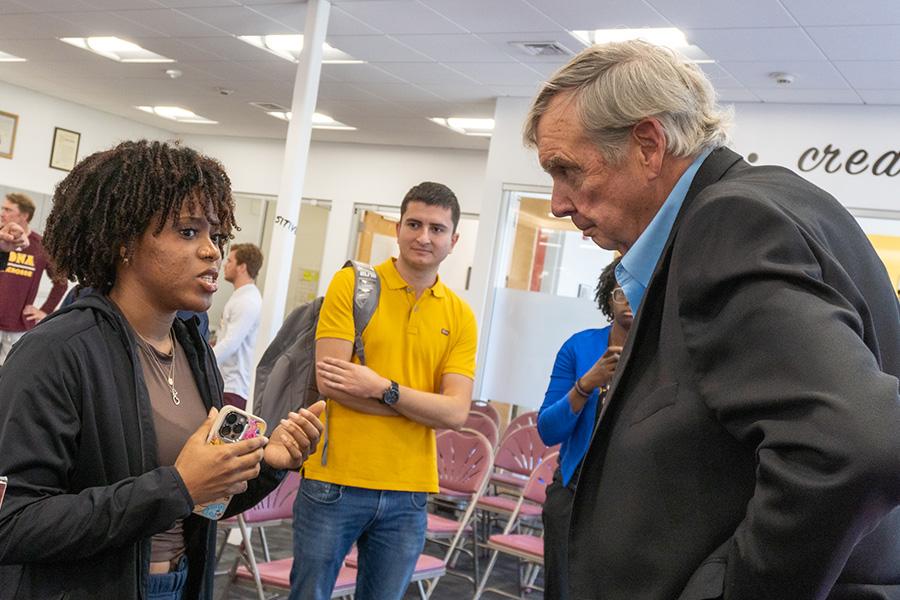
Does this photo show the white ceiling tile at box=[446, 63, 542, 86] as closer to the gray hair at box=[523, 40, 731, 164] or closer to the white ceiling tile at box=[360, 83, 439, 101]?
the white ceiling tile at box=[360, 83, 439, 101]

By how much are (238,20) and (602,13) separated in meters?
2.97

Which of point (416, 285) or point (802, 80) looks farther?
point (802, 80)

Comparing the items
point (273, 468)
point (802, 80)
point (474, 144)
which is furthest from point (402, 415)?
point (474, 144)

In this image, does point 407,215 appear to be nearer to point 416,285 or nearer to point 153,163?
point 416,285

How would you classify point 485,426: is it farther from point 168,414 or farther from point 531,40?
point 168,414

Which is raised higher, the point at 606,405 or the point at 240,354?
the point at 606,405

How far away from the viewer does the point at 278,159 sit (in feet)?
41.7

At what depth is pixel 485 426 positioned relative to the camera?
658 cm

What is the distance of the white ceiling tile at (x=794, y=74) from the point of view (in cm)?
658

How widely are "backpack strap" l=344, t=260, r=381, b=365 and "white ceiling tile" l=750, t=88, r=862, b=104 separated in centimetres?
513

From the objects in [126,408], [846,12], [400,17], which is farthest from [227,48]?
[126,408]

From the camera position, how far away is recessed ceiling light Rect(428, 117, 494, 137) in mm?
9877

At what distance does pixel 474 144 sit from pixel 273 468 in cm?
921

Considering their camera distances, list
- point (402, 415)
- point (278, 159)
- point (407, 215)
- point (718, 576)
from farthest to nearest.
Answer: point (278, 159)
point (407, 215)
point (402, 415)
point (718, 576)
